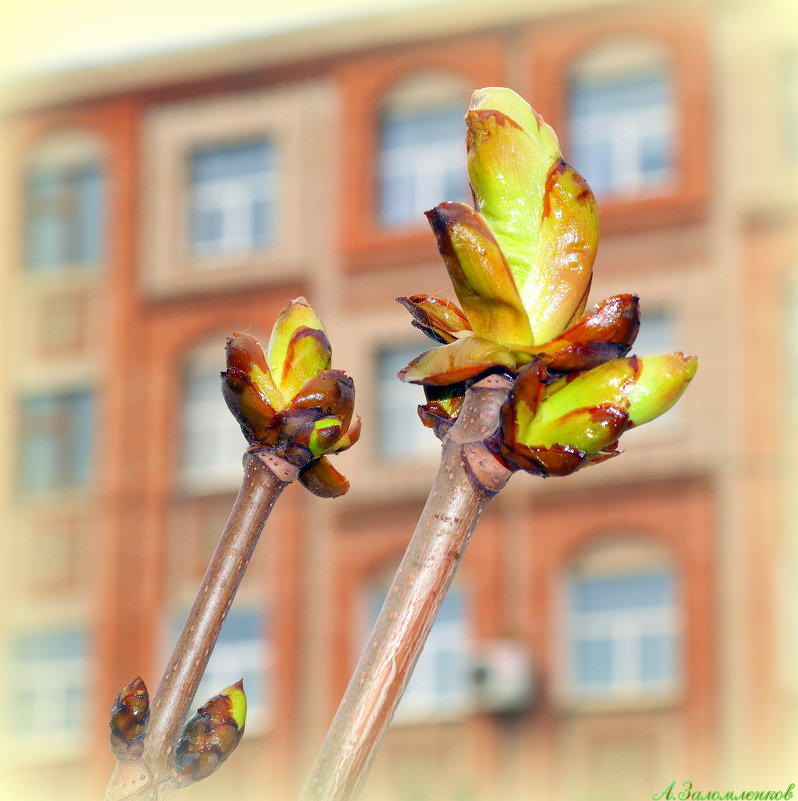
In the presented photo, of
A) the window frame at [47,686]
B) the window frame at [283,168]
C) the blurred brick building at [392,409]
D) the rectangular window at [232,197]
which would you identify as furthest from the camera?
the rectangular window at [232,197]

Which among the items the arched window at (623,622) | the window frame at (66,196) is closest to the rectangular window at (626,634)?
the arched window at (623,622)

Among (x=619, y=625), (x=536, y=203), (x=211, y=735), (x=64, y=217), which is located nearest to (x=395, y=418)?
(x=619, y=625)

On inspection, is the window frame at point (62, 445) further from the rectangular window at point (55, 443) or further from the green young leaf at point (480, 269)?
the green young leaf at point (480, 269)

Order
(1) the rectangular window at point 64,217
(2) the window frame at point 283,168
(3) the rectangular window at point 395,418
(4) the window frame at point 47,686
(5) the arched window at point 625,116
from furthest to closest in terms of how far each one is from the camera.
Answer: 1. (1) the rectangular window at point 64,217
2. (2) the window frame at point 283,168
3. (4) the window frame at point 47,686
4. (3) the rectangular window at point 395,418
5. (5) the arched window at point 625,116

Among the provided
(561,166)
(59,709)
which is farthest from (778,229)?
(561,166)

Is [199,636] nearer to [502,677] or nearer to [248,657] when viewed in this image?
[502,677]

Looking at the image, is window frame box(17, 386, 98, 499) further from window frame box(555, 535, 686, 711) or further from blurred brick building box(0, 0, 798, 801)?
window frame box(555, 535, 686, 711)

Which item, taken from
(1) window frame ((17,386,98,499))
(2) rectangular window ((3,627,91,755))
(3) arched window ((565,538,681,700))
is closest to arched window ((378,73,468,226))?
(1) window frame ((17,386,98,499))
